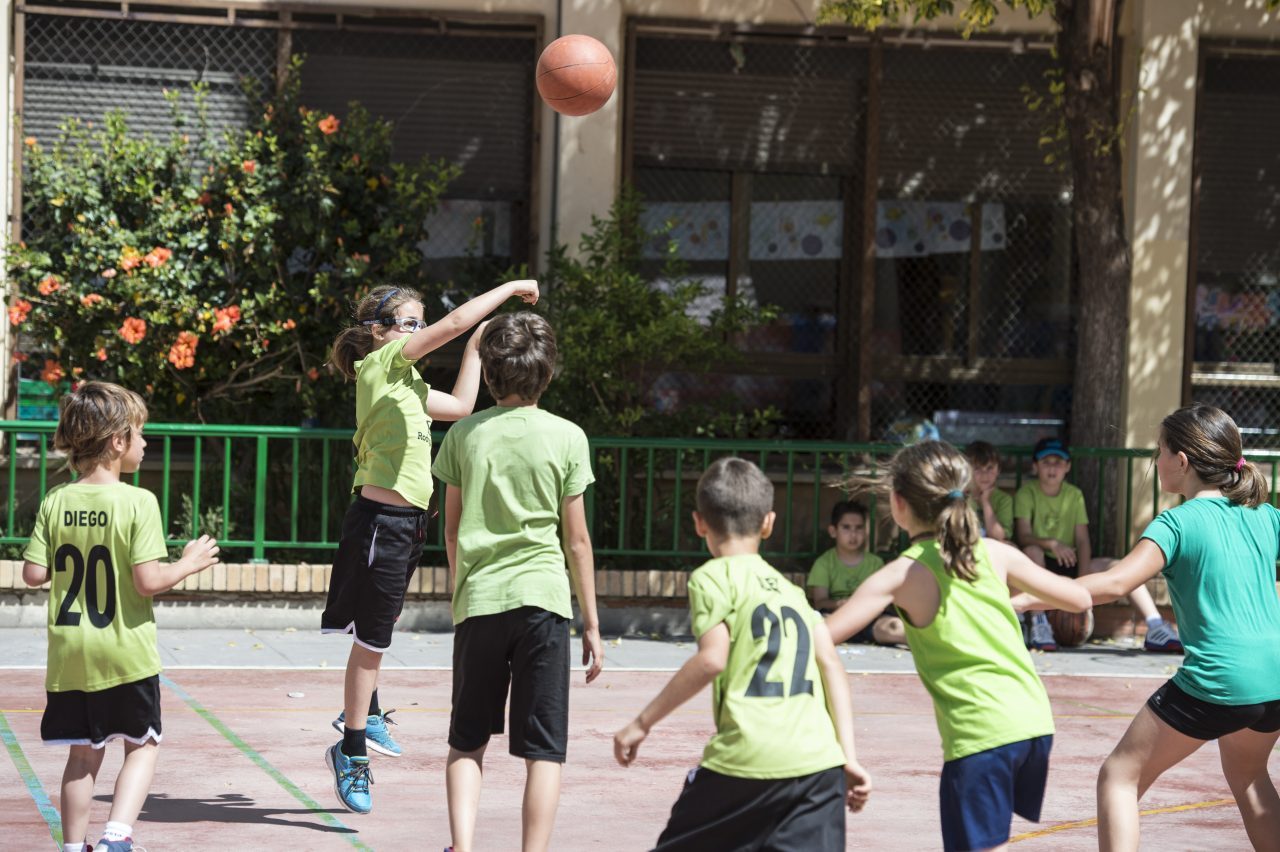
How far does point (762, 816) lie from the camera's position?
3992 millimetres

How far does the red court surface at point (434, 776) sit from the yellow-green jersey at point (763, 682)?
A: 6.69 ft

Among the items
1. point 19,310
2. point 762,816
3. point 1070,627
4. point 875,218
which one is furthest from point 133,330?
point 762,816

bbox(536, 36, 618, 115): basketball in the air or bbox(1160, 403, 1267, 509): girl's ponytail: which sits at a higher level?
bbox(536, 36, 618, 115): basketball in the air

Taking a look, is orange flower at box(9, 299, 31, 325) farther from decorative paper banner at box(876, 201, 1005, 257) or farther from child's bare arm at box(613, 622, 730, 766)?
child's bare arm at box(613, 622, 730, 766)

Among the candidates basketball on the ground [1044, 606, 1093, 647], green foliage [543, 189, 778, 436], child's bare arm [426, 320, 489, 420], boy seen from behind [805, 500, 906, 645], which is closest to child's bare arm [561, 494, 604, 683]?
child's bare arm [426, 320, 489, 420]

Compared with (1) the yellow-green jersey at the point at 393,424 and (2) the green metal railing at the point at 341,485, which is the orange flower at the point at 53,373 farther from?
(1) the yellow-green jersey at the point at 393,424

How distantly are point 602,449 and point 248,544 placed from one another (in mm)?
2524

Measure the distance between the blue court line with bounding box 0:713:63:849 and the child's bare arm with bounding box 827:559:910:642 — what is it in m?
2.98

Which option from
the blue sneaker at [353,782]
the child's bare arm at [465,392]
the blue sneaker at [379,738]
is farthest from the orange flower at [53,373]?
the blue sneaker at [353,782]

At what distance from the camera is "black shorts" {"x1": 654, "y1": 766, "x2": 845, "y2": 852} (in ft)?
13.1

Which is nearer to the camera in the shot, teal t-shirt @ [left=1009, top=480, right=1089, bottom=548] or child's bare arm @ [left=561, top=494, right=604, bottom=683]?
child's bare arm @ [left=561, top=494, right=604, bottom=683]

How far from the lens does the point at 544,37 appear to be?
1262cm

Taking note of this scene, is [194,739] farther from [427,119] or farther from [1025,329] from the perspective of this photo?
[1025,329]

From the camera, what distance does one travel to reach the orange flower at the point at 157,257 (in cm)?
1127
